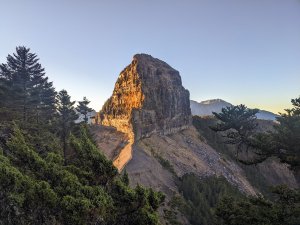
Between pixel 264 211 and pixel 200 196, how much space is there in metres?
44.1

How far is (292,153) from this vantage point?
2183cm

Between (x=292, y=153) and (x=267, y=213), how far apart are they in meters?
4.76

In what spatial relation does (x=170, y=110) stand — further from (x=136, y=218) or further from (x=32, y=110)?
(x=136, y=218)

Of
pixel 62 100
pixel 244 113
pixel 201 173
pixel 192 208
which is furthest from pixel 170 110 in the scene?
pixel 244 113

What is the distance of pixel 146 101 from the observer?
88.3 meters

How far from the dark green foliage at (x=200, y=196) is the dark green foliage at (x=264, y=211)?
101 ft

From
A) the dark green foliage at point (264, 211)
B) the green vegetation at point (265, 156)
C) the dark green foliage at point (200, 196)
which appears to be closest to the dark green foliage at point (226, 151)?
the dark green foliage at point (200, 196)

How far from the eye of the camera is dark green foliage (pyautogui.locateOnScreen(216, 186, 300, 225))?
19.0 meters

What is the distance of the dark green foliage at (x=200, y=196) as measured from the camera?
56.4 m

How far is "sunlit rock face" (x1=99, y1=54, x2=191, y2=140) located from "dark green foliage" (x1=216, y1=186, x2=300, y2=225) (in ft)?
190

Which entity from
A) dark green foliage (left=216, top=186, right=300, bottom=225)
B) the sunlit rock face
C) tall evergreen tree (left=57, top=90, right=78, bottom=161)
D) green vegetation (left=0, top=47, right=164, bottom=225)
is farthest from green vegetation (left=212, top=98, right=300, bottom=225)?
the sunlit rock face

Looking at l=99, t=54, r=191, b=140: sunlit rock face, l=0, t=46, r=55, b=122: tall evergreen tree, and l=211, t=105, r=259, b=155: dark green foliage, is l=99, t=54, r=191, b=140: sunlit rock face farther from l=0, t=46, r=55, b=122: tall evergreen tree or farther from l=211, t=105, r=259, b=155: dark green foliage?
l=211, t=105, r=259, b=155: dark green foliage

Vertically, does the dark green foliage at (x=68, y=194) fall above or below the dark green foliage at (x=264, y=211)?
above

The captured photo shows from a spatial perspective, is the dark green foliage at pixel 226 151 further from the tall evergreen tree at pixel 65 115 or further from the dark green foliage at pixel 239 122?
the dark green foliage at pixel 239 122
